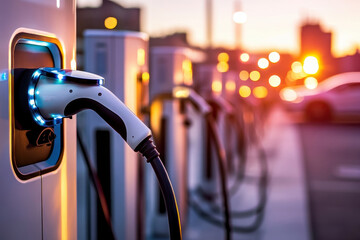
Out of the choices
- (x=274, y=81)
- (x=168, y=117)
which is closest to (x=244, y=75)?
(x=274, y=81)

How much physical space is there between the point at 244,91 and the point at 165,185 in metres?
7.14

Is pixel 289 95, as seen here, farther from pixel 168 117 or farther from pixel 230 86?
pixel 168 117

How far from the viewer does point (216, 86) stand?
557 centimetres

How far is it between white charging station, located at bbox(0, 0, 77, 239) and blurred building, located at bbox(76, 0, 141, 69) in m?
15.1

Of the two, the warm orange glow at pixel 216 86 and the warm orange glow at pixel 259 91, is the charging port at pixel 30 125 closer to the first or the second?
the warm orange glow at pixel 216 86

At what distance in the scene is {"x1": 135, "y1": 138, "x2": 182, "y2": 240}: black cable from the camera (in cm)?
116

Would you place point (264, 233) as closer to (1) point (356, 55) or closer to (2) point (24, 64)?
(2) point (24, 64)

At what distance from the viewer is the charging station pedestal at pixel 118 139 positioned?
8.94 feet

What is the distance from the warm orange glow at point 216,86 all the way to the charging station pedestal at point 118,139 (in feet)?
8.35

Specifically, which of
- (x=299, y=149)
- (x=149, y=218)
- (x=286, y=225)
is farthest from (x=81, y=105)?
(x=299, y=149)

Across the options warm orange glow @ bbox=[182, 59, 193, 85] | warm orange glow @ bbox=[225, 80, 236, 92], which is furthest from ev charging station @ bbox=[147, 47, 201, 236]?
warm orange glow @ bbox=[225, 80, 236, 92]

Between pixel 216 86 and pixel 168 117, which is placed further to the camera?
pixel 216 86

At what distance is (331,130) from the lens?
13.8m

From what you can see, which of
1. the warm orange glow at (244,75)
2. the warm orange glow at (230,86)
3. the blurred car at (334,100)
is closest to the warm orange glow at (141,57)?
the warm orange glow at (230,86)
